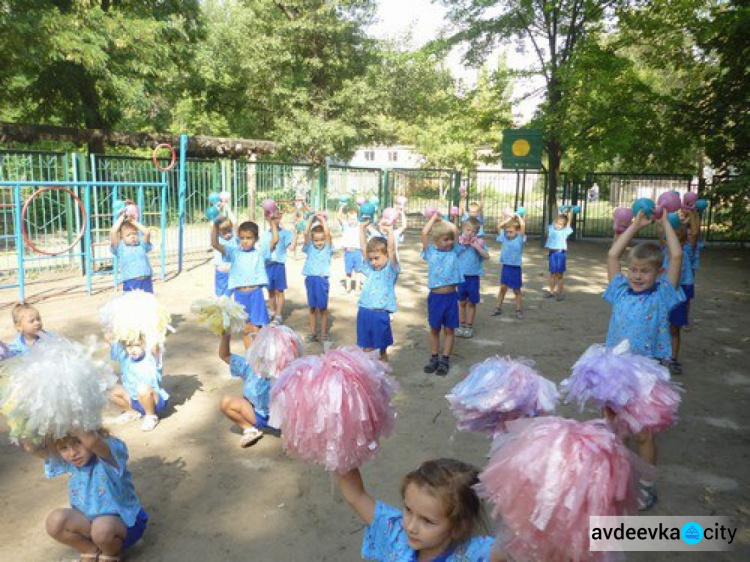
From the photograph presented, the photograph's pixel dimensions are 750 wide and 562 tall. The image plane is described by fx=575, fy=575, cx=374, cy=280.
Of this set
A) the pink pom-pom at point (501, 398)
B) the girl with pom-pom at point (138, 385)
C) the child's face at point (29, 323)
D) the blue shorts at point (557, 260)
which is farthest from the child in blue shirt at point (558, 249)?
the pink pom-pom at point (501, 398)

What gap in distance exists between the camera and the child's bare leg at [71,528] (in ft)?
9.50

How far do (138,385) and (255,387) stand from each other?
3.46 feet

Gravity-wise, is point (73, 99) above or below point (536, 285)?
above

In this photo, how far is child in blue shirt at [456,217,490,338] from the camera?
7309 millimetres

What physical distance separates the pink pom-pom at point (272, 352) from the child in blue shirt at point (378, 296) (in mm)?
2032

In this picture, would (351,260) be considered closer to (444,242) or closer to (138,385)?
(444,242)

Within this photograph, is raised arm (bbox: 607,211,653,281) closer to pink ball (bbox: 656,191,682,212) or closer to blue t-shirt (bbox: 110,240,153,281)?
pink ball (bbox: 656,191,682,212)

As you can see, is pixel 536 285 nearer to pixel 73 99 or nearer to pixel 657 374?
pixel 657 374

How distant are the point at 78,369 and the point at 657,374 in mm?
2710

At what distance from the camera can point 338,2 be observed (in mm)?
25281

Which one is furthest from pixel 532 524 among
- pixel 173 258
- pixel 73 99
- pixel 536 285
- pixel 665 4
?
pixel 73 99

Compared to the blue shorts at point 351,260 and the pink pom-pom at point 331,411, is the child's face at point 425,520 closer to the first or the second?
the pink pom-pom at point 331,411

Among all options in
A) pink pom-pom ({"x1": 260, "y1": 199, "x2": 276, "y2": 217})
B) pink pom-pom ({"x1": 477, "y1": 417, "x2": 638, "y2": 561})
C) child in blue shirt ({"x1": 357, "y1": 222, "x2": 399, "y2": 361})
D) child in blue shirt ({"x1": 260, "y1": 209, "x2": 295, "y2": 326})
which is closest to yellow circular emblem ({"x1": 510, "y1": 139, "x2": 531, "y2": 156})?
child in blue shirt ({"x1": 260, "y1": 209, "x2": 295, "y2": 326})

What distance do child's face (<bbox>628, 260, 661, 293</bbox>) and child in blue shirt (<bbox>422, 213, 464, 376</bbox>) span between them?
7.27ft
